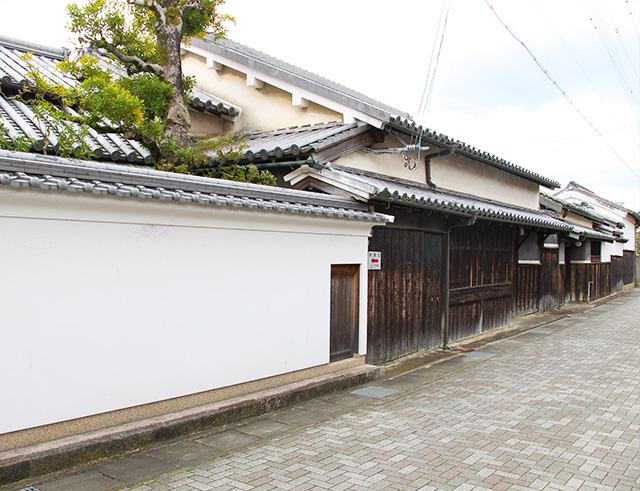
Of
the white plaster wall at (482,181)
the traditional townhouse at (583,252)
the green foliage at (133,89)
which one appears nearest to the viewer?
the green foliage at (133,89)

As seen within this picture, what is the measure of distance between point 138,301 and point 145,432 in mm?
1513

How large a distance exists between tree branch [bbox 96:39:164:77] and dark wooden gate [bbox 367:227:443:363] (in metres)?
5.23

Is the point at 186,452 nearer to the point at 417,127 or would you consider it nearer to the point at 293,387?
the point at 293,387

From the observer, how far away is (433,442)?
6754mm

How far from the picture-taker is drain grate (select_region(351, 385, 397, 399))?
29.3ft

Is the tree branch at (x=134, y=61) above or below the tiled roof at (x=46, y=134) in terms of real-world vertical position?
above

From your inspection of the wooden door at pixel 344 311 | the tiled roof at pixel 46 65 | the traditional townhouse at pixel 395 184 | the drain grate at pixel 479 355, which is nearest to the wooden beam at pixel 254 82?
the traditional townhouse at pixel 395 184

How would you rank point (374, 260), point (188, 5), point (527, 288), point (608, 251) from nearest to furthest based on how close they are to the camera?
1. point (188, 5)
2. point (374, 260)
3. point (527, 288)
4. point (608, 251)

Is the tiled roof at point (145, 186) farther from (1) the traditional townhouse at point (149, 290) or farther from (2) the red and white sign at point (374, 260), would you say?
(2) the red and white sign at point (374, 260)

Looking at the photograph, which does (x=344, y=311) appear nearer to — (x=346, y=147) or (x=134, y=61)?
(x=346, y=147)

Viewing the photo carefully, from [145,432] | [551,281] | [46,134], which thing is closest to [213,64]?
[46,134]

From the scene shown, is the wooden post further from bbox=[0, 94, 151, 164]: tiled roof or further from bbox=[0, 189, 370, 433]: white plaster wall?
bbox=[0, 94, 151, 164]: tiled roof

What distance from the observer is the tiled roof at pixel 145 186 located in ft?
17.6

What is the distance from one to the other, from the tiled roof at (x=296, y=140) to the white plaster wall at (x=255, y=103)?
1.07 feet
